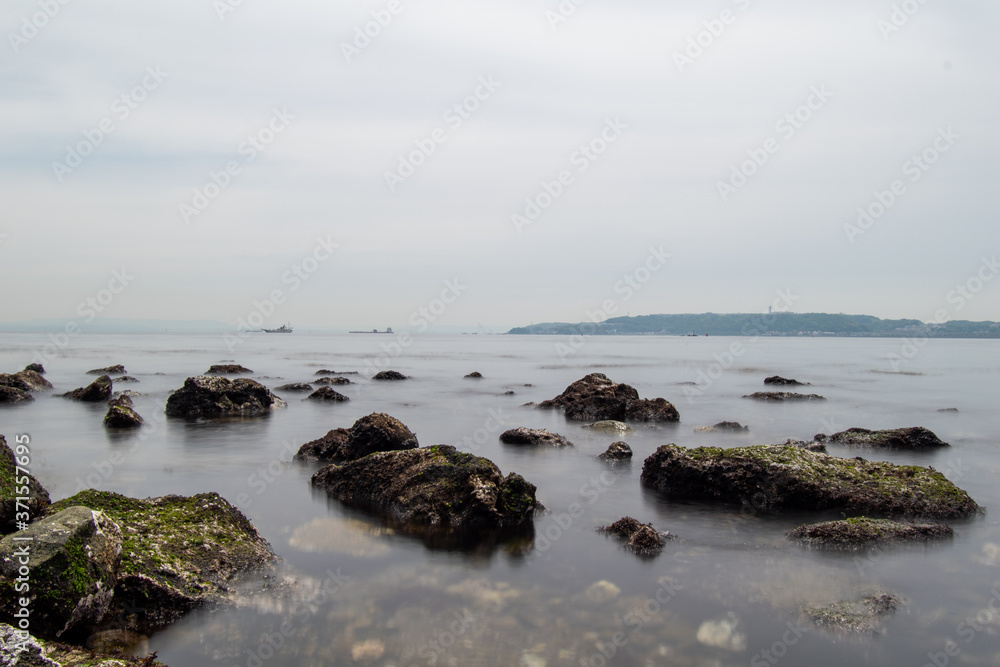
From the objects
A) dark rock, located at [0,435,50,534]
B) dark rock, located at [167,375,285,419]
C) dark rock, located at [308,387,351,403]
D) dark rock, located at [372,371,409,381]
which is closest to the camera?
dark rock, located at [0,435,50,534]

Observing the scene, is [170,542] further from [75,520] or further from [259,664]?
[259,664]

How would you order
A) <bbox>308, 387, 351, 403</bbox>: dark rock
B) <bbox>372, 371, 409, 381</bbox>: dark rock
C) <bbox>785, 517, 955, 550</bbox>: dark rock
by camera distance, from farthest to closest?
<bbox>372, 371, 409, 381</bbox>: dark rock
<bbox>308, 387, 351, 403</bbox>: dark rock
<bbox>785, 517, 955, 550</bbox>: dark rock

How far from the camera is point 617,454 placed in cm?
1800

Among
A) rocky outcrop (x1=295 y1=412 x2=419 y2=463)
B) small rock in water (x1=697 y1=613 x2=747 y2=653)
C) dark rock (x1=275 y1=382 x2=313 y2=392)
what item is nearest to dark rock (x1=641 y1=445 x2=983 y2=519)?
small rock in water (x1=697 y1=613 x2=747 y2=653)

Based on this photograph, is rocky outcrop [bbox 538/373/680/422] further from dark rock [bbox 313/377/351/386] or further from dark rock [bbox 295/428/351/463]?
dark rock [bbox 313/377/351/386]

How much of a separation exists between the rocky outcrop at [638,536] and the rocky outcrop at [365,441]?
6.19 meters

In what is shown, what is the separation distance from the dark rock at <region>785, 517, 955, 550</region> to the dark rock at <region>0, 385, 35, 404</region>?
3250cm

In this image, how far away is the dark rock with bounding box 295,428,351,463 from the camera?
16969 mm

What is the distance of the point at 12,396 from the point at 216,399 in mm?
11495

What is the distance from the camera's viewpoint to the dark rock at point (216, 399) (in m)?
25.9

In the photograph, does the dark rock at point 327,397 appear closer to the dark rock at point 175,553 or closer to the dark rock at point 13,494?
the dark rock at point 13,494

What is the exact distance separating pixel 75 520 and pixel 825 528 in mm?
10654

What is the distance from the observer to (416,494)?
1232cm

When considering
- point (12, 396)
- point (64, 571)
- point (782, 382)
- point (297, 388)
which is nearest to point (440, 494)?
point (64, 571)
